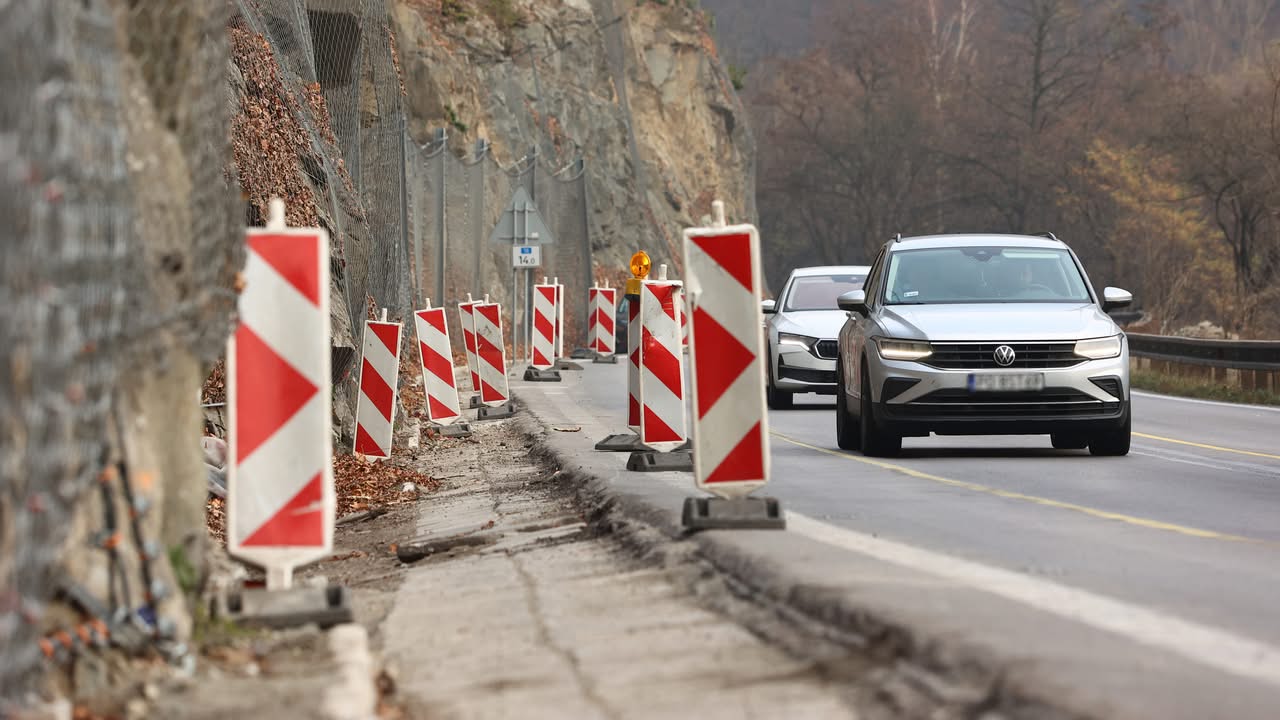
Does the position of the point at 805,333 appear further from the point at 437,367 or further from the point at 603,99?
the point at 603,99

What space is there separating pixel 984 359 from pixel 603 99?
147ft

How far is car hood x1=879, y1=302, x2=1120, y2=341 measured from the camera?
44.7 ft

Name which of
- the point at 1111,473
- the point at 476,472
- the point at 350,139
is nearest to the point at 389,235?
the point at 350,139

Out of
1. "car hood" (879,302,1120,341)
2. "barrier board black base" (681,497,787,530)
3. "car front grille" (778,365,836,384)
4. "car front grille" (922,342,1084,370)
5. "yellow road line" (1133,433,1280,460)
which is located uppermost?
"car hood" (879,302,1120,341)

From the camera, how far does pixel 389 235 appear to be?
22250 millimetres

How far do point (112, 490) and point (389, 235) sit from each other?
17296 millimetres

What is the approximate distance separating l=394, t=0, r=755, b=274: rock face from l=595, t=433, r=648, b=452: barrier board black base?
26.1 m

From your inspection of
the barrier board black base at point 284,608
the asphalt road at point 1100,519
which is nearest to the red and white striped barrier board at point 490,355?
the asphalt road at point 1100,519

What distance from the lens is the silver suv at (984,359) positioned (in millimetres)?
13539

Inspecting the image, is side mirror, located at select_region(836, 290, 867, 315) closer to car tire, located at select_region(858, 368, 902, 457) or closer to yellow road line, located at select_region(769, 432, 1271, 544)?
car tire, located at select_region(858, 368, 902, 457)

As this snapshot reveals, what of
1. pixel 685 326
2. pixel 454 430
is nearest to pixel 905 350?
pixel 685 326

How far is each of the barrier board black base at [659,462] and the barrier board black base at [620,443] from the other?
1.05 metres

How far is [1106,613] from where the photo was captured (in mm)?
5898

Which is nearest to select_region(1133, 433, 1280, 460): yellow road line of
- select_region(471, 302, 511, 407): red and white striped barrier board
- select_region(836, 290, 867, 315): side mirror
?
select_region(836, 290, 867, 315): side mirror
